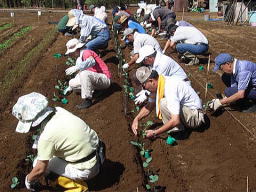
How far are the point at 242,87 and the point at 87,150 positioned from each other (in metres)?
2.66

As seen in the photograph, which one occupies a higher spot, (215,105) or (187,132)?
(215,105)

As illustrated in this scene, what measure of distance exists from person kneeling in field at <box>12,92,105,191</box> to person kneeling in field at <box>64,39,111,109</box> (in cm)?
232

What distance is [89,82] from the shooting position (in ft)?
19.2

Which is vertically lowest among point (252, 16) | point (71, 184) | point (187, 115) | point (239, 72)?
point (71, 184)

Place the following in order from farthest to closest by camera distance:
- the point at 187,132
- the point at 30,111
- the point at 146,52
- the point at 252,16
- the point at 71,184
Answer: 1. the point at 252,16
2. the point at 146,52
3. the point at 187,132
4. the point at 71,184
5. the point at 30,111

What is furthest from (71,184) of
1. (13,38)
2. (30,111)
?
(13,38)

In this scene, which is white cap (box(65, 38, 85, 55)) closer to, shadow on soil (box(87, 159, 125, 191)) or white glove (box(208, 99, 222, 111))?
shadow on soil (box(87, 159, 125, 191))

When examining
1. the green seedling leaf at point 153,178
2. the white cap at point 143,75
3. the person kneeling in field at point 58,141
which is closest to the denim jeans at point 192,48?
the white cap at point 143,75

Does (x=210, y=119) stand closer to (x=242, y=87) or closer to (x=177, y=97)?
(x=242, y=87)

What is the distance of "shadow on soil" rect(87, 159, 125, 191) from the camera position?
397 cm

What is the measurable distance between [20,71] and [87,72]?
3.01 meters

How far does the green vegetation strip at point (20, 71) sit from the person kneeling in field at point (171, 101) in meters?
3.40

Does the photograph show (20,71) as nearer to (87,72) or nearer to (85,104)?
(85,104)

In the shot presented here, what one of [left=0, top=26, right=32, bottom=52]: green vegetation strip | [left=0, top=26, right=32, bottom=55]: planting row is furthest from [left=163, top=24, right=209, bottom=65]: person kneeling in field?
[left=0, top=26, right=32, bottom=52]: green vegetation strip
